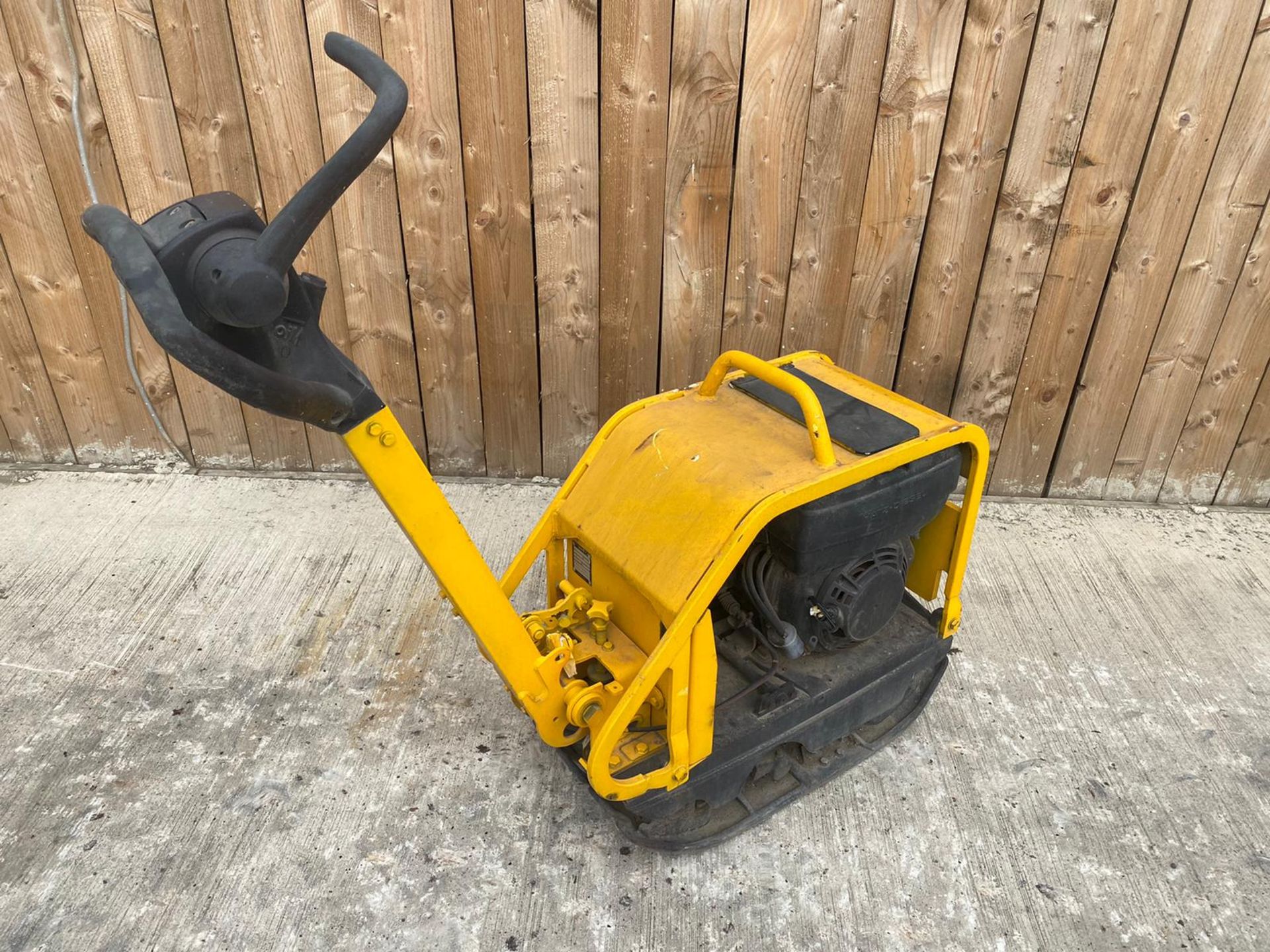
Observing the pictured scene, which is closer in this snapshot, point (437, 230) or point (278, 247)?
point (278, 247)

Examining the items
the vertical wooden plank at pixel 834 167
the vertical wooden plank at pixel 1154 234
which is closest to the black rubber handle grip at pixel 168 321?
the vertical wooden plank at pixel 834 167

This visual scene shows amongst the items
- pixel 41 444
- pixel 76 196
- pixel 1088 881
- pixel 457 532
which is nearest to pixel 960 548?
pixel 1088 881

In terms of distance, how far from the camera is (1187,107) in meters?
2.64

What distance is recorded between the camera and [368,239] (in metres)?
2.93

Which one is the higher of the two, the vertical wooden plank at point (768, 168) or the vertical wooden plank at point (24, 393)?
the vertical wooden plank at point (768, 168)

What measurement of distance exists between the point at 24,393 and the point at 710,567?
303 centimetres

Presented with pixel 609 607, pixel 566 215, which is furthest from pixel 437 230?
pixel 609 607

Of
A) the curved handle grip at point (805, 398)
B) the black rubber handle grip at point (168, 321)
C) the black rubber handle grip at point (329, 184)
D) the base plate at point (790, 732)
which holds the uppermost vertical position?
the black rubber handle grip at point (329, 184)

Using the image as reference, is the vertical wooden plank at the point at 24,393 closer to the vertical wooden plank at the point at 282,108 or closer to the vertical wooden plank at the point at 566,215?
the vertical wooden plank at the point at 282,108

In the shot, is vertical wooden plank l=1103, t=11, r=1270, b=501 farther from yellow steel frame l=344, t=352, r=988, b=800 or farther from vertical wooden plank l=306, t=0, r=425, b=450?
vertical wooden plank l=306, t=0, r=425, b=450

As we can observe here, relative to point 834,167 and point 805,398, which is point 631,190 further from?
point 805,398

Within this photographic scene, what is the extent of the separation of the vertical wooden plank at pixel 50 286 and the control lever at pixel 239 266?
203cm

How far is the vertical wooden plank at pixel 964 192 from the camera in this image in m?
2.54

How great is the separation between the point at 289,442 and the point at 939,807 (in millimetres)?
2629
